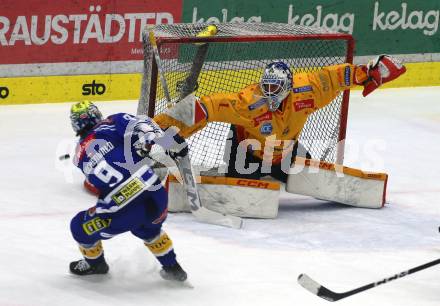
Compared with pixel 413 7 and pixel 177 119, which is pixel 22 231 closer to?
pixel 177 119

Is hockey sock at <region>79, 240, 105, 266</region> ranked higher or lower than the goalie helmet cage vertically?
lower

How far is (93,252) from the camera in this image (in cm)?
604

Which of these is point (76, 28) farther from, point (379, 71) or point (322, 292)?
point (322, 292)

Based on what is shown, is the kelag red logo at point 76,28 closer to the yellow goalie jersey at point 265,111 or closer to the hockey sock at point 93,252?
the yellow goalie jersey at point 265,111

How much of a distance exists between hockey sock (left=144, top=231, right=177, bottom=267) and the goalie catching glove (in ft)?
7.12

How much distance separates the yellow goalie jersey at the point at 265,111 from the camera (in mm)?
7289

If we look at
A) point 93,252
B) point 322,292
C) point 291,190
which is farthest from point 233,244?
point 322,292

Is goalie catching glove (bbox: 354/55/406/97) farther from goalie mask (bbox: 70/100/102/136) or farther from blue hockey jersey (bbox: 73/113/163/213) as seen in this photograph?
goalie mask (bbox: 70/100/102/136)

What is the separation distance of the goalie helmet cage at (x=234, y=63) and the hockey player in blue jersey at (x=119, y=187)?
1559 millimetres

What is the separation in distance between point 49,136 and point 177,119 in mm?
2112

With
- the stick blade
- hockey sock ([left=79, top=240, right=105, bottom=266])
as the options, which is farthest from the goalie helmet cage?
the stick blade

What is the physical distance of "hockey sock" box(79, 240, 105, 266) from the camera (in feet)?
19.7

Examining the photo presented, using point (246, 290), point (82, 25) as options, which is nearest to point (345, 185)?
point (246, 290)

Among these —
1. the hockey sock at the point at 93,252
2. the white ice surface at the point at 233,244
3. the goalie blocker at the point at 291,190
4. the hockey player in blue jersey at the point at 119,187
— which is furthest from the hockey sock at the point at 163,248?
the goalie blocker at the point at 291,190
